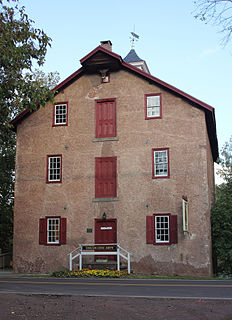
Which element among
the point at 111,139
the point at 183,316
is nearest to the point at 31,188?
the point at 111,139

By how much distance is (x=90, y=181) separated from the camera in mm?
22484

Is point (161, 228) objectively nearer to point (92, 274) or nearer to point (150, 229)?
point (150, 229)

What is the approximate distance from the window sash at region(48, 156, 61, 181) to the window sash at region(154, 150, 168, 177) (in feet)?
17.1

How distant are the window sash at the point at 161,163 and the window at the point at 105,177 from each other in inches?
82.8

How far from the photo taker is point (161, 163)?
21.7m

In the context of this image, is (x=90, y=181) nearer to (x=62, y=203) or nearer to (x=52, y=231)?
(x=62, y=203)

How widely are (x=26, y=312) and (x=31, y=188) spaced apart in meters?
14.0

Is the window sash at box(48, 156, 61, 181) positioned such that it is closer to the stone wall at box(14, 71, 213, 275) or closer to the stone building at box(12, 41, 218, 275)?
the stone building at box(12, 41, 218, 275)

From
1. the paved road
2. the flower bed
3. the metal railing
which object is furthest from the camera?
the metal railing

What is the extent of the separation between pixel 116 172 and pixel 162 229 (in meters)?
3.70

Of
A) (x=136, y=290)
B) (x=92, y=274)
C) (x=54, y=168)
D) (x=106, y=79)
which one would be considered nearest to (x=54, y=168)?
(x=54, y=168)

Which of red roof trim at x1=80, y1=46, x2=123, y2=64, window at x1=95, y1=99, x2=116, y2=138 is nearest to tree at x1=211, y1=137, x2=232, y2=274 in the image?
window at x1=95, y1=99, x2=116, y2=138

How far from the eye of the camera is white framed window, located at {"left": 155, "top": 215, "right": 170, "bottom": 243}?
20.9 meters

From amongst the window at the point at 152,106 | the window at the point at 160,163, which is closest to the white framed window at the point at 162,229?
the window at the point at 160,163
